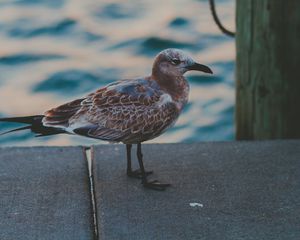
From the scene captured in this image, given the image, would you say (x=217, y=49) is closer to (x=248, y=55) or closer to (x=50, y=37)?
(x=50, y=37)

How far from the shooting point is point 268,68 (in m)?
6.17

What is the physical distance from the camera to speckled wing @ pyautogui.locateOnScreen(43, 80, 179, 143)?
497 centimetres

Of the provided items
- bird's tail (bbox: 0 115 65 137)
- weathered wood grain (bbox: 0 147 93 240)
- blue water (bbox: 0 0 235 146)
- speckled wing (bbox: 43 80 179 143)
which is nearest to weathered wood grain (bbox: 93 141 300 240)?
weathered wood grain (bbox: 0 147 93 240)

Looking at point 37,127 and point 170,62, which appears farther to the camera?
point 170,62

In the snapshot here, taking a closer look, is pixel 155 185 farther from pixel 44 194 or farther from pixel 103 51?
pixel 103 51

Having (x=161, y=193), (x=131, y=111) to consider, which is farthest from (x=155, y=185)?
(x=131, y=111)

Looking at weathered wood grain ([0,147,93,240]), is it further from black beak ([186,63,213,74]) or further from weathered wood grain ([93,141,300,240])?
black beak ([186,63,213,74])

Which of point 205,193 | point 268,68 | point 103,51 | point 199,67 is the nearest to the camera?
point 205,193

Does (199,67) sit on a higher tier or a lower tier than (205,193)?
higher

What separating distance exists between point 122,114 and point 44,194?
63 cm

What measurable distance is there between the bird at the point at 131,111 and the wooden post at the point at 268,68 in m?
1.14

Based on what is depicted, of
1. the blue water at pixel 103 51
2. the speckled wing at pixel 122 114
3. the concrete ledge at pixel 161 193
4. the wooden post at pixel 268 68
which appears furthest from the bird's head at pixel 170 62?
the blue water at pixel 103 51

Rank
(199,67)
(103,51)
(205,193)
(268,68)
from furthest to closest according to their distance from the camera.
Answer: (103,51)
(268,68)
(199,67)
(205,193)

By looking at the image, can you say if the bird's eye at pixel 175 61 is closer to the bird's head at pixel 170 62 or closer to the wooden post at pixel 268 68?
the bird's head at pixel 170 62
